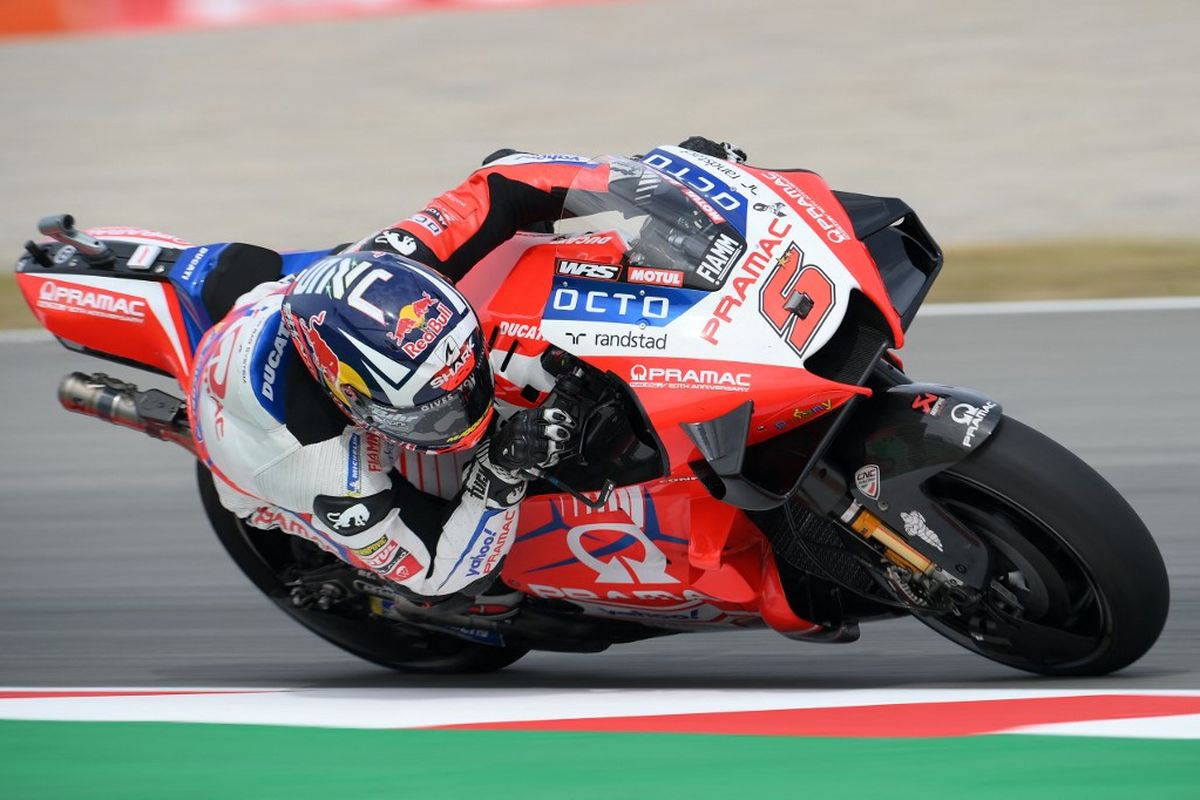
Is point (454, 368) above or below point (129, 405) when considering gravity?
above

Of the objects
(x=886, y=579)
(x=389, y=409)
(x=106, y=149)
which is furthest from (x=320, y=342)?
(x=106, y=149)

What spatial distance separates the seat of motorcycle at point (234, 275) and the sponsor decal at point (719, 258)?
4.30ft

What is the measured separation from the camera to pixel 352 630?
4301 millimetres

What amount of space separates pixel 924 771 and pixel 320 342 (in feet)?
4.50

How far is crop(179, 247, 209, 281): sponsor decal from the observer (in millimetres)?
4012

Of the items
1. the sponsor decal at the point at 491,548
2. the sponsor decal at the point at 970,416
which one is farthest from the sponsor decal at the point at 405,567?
the sponsor decal at the point at 970,416

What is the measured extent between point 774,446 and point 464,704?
890 millimetres

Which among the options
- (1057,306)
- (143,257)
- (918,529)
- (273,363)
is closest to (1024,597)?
(918,529)

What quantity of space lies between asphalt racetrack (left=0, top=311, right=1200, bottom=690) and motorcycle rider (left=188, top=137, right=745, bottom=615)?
80 cm

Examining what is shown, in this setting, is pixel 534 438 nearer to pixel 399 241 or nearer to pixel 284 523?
pixel 399 241

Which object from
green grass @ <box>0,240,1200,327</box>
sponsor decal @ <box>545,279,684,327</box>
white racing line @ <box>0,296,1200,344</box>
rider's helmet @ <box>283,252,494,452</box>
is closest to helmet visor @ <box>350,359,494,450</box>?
rider's helmet @ <box>283,252,494,452</box>

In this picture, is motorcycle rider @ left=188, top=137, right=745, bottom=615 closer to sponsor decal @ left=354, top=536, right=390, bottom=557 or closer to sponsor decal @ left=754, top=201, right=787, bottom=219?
sponsor decal @ left=354, top=536, right=390, bottom=557

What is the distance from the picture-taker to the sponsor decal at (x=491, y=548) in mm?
3441

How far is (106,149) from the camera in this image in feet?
35.5
